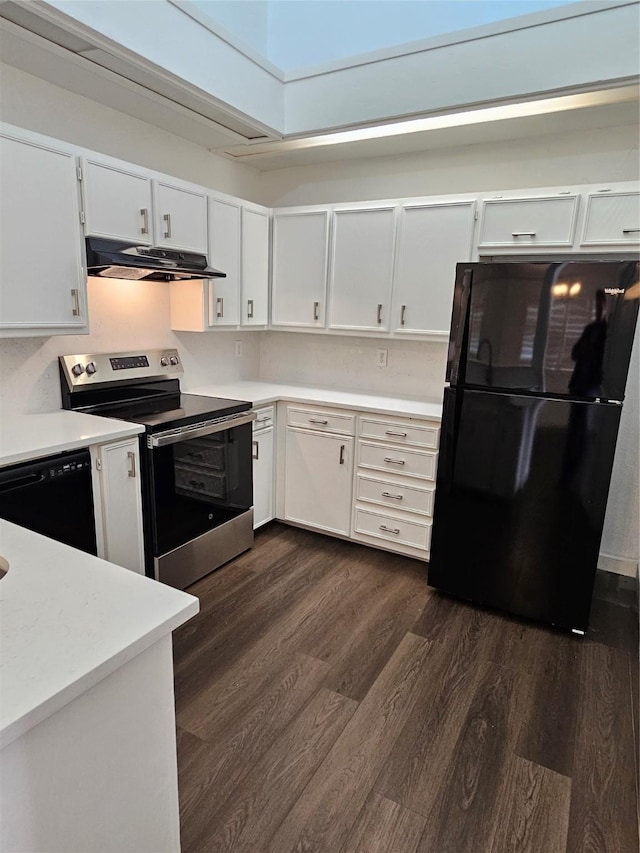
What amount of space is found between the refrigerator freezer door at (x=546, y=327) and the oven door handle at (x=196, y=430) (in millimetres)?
1227

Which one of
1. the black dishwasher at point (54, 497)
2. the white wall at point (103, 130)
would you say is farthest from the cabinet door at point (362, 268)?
the black dishwasher at point (54, 497)

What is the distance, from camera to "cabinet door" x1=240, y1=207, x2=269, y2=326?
131 inches

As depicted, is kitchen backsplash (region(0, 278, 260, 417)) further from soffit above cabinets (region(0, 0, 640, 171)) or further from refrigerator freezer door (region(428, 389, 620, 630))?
refrigerator freezer door (region(428, 389, 620, 630))

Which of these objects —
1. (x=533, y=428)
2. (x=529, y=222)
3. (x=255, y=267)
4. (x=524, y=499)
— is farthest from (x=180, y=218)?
(x=524, y=499)

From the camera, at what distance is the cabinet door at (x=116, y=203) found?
2.33 metres

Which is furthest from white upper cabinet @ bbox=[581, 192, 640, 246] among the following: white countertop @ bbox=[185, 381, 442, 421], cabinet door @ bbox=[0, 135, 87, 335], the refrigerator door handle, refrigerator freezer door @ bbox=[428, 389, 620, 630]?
cabinet door @ bbox=[0, 135, 87, 335]

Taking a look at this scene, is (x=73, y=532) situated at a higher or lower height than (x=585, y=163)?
→ lower

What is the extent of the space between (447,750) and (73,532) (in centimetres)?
170

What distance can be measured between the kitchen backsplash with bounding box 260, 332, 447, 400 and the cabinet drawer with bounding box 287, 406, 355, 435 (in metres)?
0.53

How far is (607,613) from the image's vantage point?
2672 millimetres

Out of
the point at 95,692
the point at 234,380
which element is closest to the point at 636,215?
the point at 234,380

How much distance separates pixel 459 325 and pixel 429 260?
2.43ft

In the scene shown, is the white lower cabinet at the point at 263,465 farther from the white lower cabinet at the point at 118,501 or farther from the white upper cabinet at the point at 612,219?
the white upper cabinet at the point at 612,219

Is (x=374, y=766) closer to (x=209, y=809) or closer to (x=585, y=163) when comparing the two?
(x=209, y=809)
